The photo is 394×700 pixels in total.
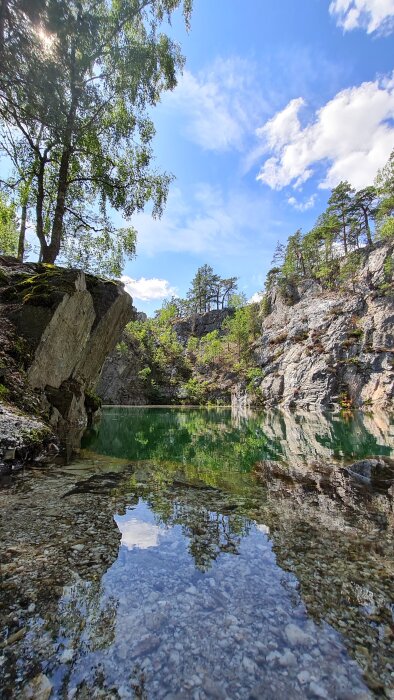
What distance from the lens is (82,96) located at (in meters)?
14.9

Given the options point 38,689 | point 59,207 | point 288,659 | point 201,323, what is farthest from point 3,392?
point 201,323

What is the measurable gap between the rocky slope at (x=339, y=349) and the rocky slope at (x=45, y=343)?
4227 centimetres

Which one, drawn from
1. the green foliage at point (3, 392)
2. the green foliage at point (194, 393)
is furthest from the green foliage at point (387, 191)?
the green foliage at point (3, 392)

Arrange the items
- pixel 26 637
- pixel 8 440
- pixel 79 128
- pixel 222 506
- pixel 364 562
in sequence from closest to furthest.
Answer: pixel 26 637 < pixel 364 562 < pixel 222 506 < pixel 8 440 < pixel 79 128

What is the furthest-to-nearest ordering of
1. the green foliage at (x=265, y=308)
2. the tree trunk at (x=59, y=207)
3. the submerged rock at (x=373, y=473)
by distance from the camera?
the green foliage at (x=265, y=308) → the tree trunk at (x=59, y=207) → the submerged rock at (x=373, y=473)

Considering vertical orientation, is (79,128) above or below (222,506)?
above

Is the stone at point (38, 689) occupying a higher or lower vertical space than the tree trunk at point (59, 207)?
lower

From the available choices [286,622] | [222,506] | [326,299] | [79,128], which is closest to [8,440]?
[222,506]

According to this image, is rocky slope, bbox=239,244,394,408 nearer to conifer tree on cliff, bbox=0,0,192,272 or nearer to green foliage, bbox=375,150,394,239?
green foliage, bbox=375,150,394,239

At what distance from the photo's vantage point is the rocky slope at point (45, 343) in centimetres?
1052

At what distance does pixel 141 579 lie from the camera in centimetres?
406

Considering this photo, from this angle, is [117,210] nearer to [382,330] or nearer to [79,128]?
[79,128]

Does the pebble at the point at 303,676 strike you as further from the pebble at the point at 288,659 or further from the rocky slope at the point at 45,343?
the rocky slope at the point at 45,343

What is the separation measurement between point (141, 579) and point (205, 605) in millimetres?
870
